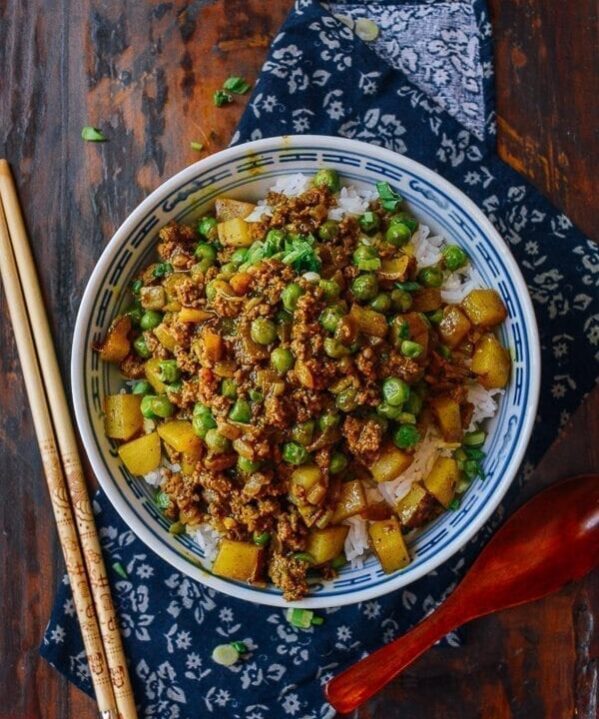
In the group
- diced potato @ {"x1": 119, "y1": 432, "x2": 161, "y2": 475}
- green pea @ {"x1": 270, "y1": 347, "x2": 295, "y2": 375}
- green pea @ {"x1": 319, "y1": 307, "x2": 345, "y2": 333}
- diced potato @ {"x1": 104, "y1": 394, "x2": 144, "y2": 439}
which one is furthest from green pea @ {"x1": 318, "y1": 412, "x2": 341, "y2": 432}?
diced potato @ {"x1": 104, "y1": 394, "x2": 144, "y2": 439}

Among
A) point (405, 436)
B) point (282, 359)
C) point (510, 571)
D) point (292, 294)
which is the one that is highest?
point (292, 294)

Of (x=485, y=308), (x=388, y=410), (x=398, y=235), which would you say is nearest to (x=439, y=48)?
(x=398, y=235)

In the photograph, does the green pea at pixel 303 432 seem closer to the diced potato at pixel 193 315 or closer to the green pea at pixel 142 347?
the diced potato at pixel 193 315

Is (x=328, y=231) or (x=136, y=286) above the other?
(x=328, y=231)

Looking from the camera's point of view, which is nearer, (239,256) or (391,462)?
(391,462)

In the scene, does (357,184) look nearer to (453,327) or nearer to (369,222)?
(369,222)

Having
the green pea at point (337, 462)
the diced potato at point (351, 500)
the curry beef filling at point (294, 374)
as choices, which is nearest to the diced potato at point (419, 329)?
the curry beef filling at point (294, 374)

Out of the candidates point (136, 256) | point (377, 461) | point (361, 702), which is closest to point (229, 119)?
point (136, 256)
